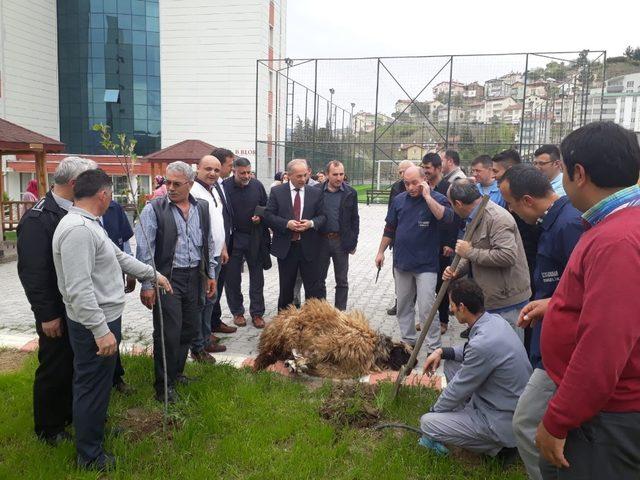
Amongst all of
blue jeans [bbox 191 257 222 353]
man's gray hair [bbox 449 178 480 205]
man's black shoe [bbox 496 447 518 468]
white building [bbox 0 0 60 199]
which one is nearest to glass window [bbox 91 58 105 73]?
white building [bbox 0 0 60 199]

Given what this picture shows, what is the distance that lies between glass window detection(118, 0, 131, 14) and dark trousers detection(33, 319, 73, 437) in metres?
37.1

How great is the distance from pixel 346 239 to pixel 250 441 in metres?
3.38

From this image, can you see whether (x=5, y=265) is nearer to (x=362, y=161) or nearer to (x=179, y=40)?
(x=362, y=161)

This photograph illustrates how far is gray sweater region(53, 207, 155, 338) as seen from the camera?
2.91 meters

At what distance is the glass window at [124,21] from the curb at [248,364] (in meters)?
34.5

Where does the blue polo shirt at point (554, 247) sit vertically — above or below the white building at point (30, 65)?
below

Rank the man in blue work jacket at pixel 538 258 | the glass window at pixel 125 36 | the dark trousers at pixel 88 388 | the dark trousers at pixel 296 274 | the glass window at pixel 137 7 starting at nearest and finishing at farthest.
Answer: the man in blue work jacket at pixel 538 258
the dark trousers at pixel 88 388
the dark trousers at pixel 296 274
the glass window at pixel 137 7
the glass window at pixel 125 36

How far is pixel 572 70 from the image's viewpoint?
56.0 ft

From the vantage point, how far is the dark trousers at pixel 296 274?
6.13 metres

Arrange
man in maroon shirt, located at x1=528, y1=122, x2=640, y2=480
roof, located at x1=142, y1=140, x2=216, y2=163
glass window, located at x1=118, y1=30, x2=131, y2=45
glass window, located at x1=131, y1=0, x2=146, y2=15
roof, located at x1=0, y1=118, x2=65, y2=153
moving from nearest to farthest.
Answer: man in maroon shirt, located at x1=528, y1=122, x2=640, y2=480 → roof, located at x1=0, y1=118, x2=65, y2=153 → roof, located at x1=142, y1=140, x2=216, y2=163 → glass window, located at x1=131, y1=0, x2=146, y2=15 → glass window, located at x1=118, y1=30, x2=131, y2=45

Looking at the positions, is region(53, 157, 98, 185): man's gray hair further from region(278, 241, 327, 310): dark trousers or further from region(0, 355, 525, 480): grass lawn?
region(278, 241, 327, 310): dark trousers

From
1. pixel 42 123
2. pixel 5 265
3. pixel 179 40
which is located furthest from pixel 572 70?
pixel 42 123

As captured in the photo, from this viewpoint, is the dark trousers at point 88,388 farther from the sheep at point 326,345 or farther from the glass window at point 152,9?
the glass window at point 152,9

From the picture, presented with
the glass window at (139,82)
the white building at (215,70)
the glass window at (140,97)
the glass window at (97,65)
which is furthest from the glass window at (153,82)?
the white building at (215,70)
